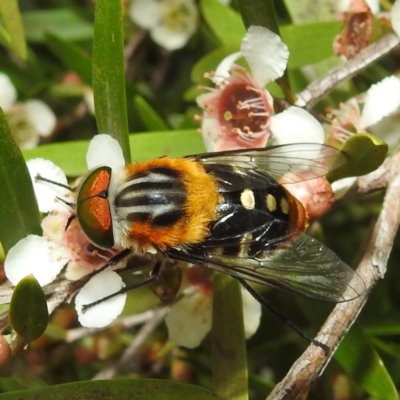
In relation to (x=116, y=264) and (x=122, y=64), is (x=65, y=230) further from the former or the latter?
(x=122, y=64)

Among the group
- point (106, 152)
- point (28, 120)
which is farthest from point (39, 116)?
point (106, 152)

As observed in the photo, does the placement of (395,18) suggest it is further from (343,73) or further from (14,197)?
(14,197)

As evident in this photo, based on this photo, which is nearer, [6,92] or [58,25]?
[6,92]

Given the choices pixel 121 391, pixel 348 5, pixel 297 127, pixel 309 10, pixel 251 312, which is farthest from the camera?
pixel 309 10

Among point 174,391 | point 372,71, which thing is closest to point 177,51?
point 372,71

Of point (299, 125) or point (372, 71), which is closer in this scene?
point (299, 125)

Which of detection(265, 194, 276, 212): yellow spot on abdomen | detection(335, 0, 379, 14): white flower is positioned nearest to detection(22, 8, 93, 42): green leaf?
detection(335, 0, 379, 14): white flower

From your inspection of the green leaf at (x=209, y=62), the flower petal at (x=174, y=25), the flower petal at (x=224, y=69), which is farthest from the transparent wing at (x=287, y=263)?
the flower petal at (x=174, y=25)
